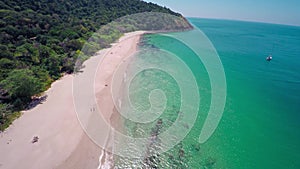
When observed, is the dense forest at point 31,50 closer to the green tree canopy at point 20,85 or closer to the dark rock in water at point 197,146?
the green tree canopy at point 20,85

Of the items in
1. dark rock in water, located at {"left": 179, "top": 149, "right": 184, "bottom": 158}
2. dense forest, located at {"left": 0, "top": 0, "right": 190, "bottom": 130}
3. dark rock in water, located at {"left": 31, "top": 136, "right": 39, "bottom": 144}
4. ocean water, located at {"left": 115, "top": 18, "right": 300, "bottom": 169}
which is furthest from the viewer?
dense forest, located at {"left": 0, "top": 0, "right": 190, "bottom": 130}

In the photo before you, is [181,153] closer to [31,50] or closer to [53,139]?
[53,139]

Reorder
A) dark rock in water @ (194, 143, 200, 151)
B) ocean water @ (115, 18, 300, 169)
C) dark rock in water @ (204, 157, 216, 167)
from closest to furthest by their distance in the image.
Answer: dark rock in water @ (204, 157, 216, 167) < ocean water @ (115, 18, 300, 169) < dark rock in water @ (194, 143, 200, 151)

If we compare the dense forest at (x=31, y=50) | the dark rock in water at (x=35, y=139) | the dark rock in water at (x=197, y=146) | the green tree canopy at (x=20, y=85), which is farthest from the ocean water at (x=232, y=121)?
the dense forest at (x=31, y=50)

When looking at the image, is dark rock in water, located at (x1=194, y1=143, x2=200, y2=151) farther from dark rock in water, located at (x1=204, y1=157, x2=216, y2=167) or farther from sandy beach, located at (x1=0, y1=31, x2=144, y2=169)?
sandy beach, located at (x1=0, y1=31, x2=144, y2=169)

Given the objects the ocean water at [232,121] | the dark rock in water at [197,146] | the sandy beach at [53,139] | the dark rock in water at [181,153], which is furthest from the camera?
the dark rock in water at [197,146]

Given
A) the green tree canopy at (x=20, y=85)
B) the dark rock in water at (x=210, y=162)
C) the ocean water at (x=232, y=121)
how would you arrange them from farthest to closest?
the green tree canopy at (x=20, y=85) < the ocean water at (x=232, y=121) < the dark rock in water at (x=210, y=162)

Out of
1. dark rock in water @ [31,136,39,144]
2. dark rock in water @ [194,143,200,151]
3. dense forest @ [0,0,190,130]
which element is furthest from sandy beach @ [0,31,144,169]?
dark rock in water @ [194,143,200,151]

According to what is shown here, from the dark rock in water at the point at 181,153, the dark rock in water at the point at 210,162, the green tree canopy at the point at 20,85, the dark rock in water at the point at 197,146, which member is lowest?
the dark rock in water at the point at 210,162

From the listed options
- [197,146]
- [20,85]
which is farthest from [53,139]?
[197,146]
